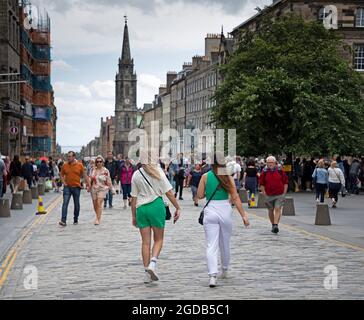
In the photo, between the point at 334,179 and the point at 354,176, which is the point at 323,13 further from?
the point at 334,179

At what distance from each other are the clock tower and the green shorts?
176510 millimetres

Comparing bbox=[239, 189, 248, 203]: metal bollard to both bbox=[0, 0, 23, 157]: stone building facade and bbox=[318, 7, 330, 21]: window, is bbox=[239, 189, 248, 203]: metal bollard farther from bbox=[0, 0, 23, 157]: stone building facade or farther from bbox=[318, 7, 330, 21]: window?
bbox=[318, 7, 330, 21]: window

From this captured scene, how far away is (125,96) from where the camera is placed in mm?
189125

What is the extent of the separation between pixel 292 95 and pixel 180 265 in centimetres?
3011

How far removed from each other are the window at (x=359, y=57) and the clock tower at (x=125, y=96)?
12756 cm

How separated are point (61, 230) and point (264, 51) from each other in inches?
1041

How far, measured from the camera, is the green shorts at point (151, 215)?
1122 cm

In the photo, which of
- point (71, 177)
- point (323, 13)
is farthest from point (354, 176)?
point (323, 13)

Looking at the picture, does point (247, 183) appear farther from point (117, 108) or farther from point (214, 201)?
point (117, 108)

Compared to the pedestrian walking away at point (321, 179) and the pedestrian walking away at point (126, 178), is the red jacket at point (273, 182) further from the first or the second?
the pedestrian walking away at point (126, 178)

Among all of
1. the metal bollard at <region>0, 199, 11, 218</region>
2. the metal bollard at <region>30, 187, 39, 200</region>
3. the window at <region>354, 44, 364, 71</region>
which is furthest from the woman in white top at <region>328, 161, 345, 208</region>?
the window at <region>354, 44, 364, 71</region>

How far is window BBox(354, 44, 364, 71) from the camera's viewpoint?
61.4m

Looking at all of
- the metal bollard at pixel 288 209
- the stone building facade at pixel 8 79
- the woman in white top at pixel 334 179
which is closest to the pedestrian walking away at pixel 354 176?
the woman in white top at pixel 334 179

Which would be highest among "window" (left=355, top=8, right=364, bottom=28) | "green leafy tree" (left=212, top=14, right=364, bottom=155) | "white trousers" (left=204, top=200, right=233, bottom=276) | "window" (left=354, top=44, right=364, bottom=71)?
"window" (left=355, top=8, right=364, bottom=28)
